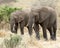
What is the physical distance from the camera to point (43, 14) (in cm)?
1427

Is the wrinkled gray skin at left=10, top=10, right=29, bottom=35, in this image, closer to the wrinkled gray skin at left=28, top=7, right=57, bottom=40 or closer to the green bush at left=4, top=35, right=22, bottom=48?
the wrinkled gray skin at left=28, top=7, right=57, bottom=40

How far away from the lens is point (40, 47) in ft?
34.7

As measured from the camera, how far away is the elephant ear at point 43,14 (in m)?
14.2

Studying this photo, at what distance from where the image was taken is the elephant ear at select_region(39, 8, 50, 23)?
1420 cm

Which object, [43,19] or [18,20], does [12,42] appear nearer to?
[43,19]

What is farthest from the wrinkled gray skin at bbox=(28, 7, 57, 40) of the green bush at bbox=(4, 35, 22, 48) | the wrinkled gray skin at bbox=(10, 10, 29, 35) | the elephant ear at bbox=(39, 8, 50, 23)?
the green bush at bbox=(4, 35, 22, 48)

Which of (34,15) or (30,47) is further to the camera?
(34,15)

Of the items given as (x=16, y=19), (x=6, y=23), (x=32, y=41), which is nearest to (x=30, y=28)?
(x=16, y=19)

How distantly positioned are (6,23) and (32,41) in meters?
8.08

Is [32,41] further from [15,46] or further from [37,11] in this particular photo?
[37,11]

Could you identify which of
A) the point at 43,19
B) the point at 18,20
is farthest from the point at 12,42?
the point at 18,20

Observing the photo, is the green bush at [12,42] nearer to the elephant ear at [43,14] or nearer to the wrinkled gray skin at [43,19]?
the wrinkled gray skin at [43,19]

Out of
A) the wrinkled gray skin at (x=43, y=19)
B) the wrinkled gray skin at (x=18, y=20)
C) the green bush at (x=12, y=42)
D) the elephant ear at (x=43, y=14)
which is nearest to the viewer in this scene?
the green bush at (x=12, y=42)

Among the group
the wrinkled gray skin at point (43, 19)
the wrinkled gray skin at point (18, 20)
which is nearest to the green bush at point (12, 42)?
the wrinkled gray skin at point (43, 19)
